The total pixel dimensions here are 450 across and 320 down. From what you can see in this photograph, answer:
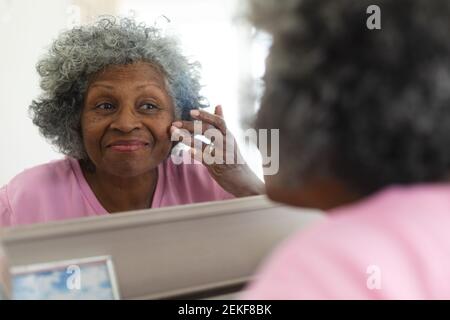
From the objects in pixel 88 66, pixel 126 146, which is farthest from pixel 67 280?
pixel 88 66

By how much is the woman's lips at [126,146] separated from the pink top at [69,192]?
12 cm

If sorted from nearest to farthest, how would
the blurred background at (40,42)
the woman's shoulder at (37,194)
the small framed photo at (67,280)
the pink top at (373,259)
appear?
1. the pink top at (373,259)
2. the small framed photo at (67,280)
3. the woman's shoulder at (37,194)
4. the blurred background at (40,42)

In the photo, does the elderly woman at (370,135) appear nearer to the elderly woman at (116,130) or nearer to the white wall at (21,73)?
the elderly woman at (116,130)

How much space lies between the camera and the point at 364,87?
40cm

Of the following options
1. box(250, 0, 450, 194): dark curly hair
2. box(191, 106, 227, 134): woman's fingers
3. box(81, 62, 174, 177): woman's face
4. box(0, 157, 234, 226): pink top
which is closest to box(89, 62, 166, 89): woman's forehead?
box(81, 62, 174, 177): woman's face

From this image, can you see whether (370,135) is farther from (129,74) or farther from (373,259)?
(129,74)

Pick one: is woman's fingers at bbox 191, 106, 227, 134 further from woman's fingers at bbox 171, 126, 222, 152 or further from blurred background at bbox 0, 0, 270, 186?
blurred background at bbox 0, 0, 270, 186

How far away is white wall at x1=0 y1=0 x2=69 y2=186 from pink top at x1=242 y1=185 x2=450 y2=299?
4.92ft

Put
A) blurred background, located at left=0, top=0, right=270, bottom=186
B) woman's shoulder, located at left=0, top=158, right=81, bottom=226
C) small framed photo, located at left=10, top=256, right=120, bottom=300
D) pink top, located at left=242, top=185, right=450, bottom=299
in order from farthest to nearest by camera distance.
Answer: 1. blurred background, located at left=0, top=0, right=270, bottom=186
2. woman's shoulder, located at left=0, top=158, right=81, bottom=226
3. small framed photo, located at left=10, top=256, right=120, bottom=300
4. pink top, located at left=242, top=185, right=450, bottom=299

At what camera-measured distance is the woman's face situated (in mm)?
1129

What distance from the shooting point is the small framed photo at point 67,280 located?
1.90ft

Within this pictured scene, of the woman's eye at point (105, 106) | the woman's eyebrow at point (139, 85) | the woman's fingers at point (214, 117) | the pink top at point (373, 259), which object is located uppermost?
the woman's eyebrow at point (139, 85)

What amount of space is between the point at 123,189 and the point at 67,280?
23.4 inches

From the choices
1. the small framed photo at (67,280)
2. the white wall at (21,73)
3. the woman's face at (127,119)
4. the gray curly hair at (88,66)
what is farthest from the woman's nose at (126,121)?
the white wall at (21,73)
